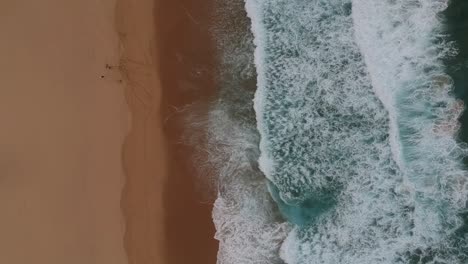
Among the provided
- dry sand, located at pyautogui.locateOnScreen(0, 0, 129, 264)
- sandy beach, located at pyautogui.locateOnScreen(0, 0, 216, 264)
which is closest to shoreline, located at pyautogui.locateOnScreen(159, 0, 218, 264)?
sandy beach, located at pyautogui.locateOnScreen(0, 0, 216, 264)

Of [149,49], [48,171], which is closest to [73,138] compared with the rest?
[48,171]

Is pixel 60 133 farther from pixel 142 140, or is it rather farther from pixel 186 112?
pixel 186 112

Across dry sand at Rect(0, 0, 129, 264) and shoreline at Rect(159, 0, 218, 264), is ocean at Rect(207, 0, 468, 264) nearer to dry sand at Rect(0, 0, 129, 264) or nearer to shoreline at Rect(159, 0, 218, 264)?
shoreline at Rect(159, 0, 218, 264)

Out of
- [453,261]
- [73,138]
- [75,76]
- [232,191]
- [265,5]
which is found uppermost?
[265,5]

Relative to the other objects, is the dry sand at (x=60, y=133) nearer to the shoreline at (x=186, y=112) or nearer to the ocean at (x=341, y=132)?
the shoreline at (x=186, y=112)

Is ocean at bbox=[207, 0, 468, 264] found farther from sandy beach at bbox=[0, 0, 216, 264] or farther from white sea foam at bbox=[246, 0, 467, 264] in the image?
sandy beach at bbox=[0, 0, 216, 264]

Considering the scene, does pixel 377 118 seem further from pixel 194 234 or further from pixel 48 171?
pixel 48 171

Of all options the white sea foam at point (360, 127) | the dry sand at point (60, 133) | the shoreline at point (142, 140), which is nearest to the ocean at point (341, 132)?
the white sea foam at point (360, 127)

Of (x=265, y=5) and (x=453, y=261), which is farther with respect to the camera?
(x=265, y=5)

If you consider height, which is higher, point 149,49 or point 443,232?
point 149,49
